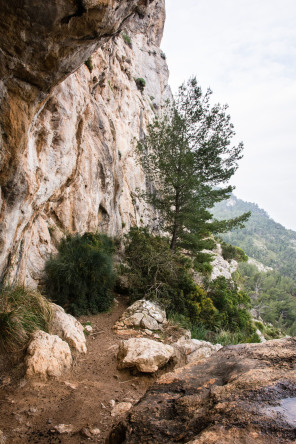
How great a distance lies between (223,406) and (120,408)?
208 centimetres

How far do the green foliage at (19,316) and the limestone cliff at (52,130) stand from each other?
0.38 meters

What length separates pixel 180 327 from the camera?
6.13 m

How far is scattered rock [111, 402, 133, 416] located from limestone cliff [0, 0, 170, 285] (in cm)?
262

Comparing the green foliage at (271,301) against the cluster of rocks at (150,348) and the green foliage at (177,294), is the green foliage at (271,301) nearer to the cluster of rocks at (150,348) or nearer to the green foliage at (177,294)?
the green foliage at (177,294)

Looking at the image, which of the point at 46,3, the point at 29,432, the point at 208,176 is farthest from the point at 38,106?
the point at 208,176

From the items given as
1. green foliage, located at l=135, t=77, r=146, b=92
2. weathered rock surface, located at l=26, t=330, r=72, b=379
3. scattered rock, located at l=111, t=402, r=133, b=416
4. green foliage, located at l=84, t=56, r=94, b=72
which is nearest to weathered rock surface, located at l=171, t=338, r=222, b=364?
scattered rock, located at l=111, t=402, r=133, b=416

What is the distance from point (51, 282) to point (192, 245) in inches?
329

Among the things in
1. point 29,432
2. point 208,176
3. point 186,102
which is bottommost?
point 29,432

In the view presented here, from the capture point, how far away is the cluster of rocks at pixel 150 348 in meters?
3.72

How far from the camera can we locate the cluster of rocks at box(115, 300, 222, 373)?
146 inches

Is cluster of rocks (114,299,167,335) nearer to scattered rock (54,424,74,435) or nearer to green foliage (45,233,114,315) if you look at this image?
green foliage (45,233,114,315)

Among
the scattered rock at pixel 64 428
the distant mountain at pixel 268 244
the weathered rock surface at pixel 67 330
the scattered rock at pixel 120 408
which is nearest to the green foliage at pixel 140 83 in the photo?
the weathered rock surface at pixel 67 330

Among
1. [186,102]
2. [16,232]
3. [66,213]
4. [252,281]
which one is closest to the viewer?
[16,232]

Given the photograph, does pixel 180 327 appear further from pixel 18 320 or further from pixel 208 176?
pixel 208 176
